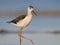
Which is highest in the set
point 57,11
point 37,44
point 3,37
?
point 57,11

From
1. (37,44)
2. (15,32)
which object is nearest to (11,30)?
(15,32)

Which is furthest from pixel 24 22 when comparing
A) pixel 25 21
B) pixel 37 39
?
pixel 37 39

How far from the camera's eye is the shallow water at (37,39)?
18.5 ft

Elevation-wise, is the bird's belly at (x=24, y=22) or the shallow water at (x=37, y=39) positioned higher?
the shallow water at (x=37, y=39)

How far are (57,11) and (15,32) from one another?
1891 millimetres

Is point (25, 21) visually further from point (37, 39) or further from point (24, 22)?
point (37, 39)

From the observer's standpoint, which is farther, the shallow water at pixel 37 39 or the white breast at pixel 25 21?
the shallow water at pixel 37 39

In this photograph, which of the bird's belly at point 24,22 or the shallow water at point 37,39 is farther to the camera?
the shallow water at point 37,39

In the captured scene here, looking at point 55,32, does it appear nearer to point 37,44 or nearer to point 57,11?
point 37,44

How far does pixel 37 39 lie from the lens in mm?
5836

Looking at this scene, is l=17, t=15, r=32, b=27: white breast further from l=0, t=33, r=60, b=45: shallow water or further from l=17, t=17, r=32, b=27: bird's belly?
l=0, t=33, r=60, b=45: shallow water

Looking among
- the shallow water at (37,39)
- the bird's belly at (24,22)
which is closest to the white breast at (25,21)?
the bird's belly at (24,22)

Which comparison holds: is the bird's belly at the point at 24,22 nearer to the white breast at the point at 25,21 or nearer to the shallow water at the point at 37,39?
the white breast at the point at 25,21

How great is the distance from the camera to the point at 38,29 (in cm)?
634
